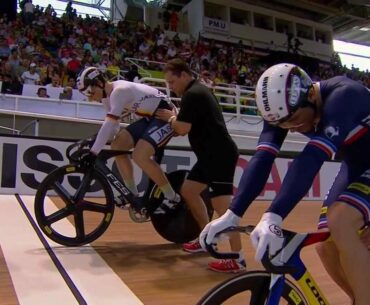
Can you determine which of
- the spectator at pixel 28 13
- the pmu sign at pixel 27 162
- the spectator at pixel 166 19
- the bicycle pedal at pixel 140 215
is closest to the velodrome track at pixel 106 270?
the bicycle pedal at pixel 140 215

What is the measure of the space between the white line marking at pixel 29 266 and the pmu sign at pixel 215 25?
1450 cm

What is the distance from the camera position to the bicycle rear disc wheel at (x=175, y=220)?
351 centimetres

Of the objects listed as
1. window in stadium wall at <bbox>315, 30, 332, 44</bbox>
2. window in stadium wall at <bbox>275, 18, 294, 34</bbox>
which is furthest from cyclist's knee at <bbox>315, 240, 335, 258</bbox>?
window in stadium wall at <bbox>315, 30, 332, 44</bbox>

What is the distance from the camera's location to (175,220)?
359 cm

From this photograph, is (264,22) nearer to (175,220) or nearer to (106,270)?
(175,220)

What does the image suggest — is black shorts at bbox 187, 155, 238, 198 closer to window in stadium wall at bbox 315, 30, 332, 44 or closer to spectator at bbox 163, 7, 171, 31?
spectator at bbox 163, 7, 171, 31

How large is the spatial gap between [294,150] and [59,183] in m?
6.17

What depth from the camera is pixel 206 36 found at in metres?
17.4

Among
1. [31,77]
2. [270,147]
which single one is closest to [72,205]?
[270,147]

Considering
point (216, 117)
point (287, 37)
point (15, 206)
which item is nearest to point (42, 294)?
point (216, 117)

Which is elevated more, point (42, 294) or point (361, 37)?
point (361, 37)

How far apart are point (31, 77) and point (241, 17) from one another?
42.2 feet

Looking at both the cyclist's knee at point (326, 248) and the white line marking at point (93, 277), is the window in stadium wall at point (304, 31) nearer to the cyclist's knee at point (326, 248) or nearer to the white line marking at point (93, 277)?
the white line marking at point (93, 277)

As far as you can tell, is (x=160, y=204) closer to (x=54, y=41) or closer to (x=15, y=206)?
(x=15, y=206)
